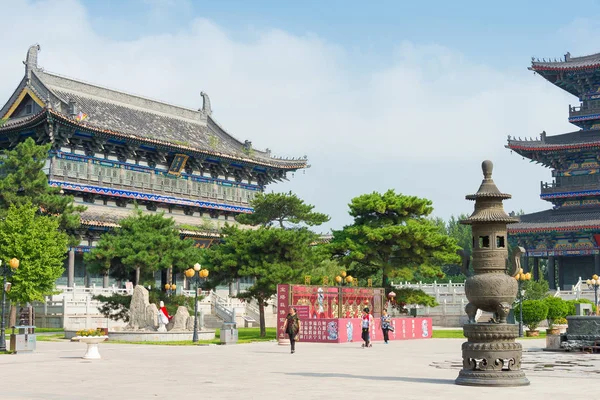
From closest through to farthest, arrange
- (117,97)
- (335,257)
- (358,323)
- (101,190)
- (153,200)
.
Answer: (358,323)
(335,257)
(101,190)
(153,200)
(117,97)

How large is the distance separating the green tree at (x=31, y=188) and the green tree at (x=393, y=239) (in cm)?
1384

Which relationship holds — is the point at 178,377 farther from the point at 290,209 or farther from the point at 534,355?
the point at 290,209

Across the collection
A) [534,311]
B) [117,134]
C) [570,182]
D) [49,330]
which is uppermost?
[117,134]

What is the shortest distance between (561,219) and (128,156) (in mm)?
29312

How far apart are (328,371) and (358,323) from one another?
16865 mm

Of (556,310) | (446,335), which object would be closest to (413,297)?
(446,335)

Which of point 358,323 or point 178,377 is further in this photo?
point 358,323

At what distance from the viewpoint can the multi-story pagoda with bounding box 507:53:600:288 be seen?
193 ft

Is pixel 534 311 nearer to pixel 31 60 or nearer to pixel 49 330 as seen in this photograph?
pixel 49 330

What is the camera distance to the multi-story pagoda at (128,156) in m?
51.7

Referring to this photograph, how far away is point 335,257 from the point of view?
146ft

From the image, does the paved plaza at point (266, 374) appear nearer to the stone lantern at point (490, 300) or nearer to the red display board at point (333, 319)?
the stone lantern at point (490, 300)

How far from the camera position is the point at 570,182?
60.6 metres

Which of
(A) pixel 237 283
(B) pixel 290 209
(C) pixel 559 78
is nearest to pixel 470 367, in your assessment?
(B) pixel 290 209
